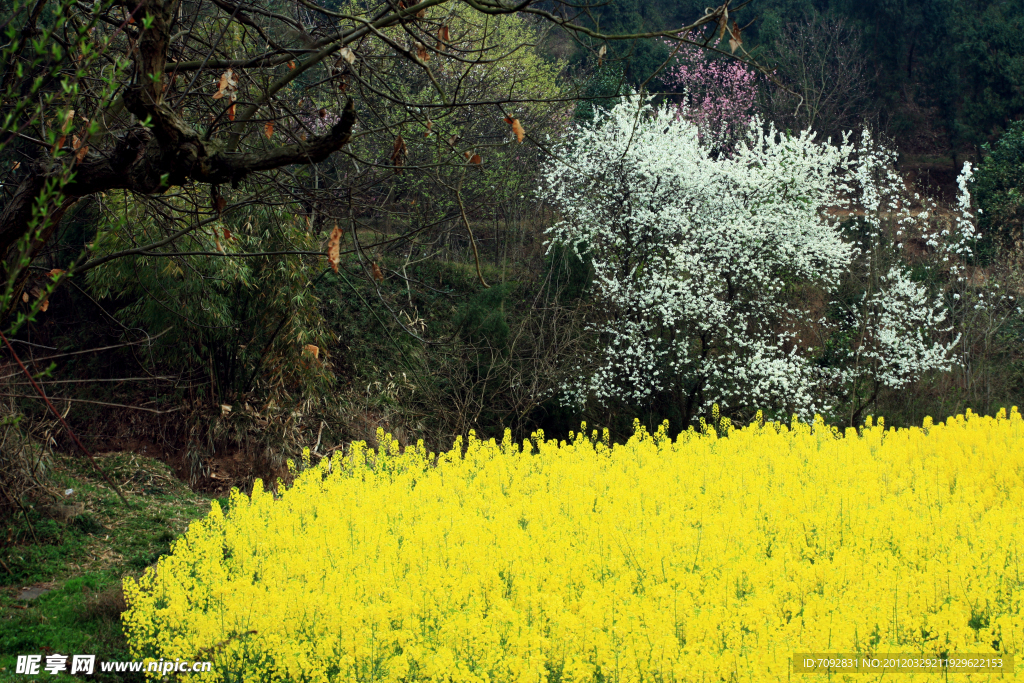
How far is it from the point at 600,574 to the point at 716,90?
24.5 meters

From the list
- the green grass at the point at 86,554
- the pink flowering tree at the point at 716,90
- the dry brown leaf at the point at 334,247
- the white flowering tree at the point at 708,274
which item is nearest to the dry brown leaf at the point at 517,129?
the dry brown leaf at the point at 334,247

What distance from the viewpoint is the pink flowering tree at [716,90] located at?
982 inches

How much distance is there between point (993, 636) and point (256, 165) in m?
4.08

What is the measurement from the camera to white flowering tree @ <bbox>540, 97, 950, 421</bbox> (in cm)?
1236

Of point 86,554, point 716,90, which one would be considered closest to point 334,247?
point 86,554

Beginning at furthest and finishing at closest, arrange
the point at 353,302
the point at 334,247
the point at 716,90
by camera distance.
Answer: the point at 716,90 → the point at 353,302 → the point at 334,247

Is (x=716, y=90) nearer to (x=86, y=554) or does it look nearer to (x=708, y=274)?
(x=708, y=274)

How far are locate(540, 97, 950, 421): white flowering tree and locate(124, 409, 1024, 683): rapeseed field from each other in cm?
519

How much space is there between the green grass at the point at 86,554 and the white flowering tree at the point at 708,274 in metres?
6.15

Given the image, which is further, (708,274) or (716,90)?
(716,90)

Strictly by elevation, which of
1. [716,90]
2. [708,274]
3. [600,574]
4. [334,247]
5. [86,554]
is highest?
[716,90]

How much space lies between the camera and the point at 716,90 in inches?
1034

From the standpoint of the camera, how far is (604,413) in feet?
41.2

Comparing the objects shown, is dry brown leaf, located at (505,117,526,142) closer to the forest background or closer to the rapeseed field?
the forest background
